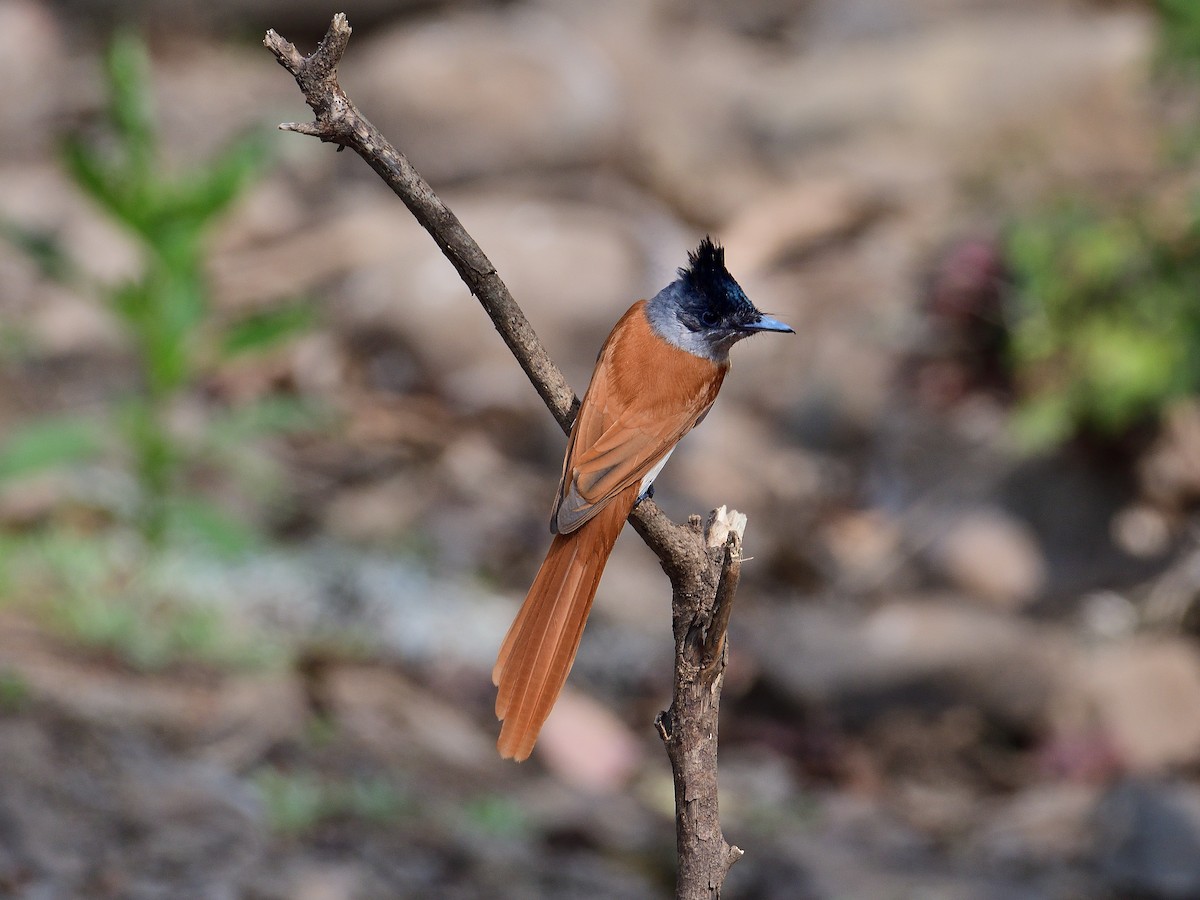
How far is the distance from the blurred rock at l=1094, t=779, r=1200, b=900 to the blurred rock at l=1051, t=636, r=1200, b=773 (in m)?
0.74

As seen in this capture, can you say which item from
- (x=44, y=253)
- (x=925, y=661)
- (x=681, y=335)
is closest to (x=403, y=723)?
(x=44, y=253)

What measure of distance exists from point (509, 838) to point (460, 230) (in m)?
2.88

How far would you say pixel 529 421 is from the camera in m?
7.80

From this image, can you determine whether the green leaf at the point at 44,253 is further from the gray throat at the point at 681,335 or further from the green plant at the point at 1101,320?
the green plant at the point at 1101,320

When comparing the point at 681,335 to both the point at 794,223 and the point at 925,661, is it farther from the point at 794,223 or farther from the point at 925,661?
the point at 794,223

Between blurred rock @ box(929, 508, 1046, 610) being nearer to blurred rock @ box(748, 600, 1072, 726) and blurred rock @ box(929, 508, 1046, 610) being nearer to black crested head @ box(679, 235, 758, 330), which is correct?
blurred rock @ box(748, 600, 1072, 726)

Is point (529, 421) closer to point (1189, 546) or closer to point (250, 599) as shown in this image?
point (250, 599)

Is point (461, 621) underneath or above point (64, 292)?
underneath

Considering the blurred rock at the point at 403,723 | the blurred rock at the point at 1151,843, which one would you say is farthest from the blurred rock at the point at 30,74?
the blurred rock at the point at 1151,843

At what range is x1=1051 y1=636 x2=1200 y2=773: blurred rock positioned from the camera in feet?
18.7

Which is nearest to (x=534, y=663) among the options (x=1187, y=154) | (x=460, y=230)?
(x=460, y=230)

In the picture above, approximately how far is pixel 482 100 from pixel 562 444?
10.9ft

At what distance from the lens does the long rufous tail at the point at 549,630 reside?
2070mm

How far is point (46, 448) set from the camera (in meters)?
4.70
